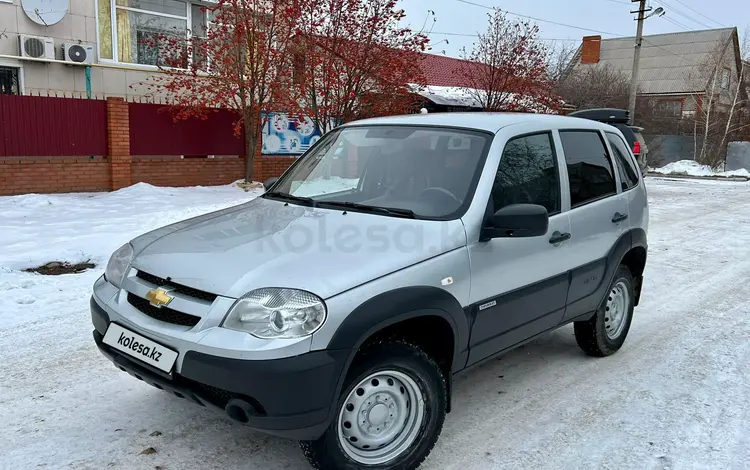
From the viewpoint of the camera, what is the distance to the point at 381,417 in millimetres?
2877

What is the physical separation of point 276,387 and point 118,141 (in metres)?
11.7

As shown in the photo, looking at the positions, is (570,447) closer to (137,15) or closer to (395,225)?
(395,225)

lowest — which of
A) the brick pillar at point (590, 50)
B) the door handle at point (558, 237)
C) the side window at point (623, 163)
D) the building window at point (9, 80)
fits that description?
the door handle at point (558, 237)

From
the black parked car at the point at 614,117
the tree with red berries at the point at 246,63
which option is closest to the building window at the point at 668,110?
the black parked car at the point at 614,117

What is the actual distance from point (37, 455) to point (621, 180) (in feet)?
14.2

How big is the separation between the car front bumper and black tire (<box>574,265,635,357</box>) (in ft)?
8.62

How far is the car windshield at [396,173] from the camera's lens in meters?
3.42

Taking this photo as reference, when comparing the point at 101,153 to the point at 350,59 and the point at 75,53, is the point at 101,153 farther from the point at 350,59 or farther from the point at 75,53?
the point at 350,59

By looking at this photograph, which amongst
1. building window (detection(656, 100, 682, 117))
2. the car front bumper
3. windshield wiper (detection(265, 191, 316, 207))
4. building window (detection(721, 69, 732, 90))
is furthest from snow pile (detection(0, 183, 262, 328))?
building window (detection(721, 69, 732, 90))

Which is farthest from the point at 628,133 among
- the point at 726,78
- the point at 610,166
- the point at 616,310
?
the point at 726,78

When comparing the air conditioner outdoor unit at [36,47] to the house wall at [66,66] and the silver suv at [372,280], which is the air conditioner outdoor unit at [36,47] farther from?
the silver suv at [372,280]

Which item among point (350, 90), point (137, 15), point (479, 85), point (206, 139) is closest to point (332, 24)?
point (350, 90)

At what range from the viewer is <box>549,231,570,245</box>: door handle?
3806 millimetres

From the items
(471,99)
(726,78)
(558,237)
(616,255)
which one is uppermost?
(726,78)
